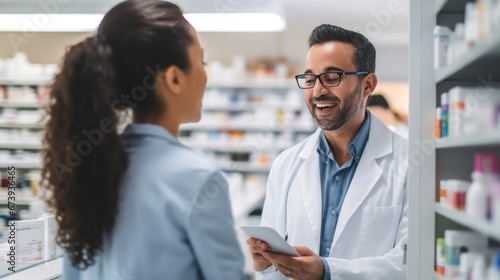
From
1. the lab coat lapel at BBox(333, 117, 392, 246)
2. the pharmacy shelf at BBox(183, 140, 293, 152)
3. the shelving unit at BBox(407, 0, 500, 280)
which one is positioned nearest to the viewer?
the shelving unit at BBox(407, 0, 500, 280)

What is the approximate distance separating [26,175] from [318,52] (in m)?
6.83

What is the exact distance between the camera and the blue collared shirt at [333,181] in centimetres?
219

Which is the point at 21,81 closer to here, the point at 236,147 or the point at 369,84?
the point at 236,147

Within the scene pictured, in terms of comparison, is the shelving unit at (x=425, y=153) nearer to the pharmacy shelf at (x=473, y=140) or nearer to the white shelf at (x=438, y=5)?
the white shelf at (x=438, y=5)

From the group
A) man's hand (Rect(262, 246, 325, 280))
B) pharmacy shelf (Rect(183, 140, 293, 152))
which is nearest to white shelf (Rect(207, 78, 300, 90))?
pharmacy shelf (Rect(183, 140, 293, 152))

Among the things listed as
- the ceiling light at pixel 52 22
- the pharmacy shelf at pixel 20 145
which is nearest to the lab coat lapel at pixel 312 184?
the ceiling light at pixel 52 22

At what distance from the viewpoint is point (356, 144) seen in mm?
2256

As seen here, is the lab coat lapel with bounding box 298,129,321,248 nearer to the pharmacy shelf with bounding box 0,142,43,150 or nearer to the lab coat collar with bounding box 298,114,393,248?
→ the lab coat collar with bounding box 298,114,393,248

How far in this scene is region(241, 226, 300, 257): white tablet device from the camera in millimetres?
1720

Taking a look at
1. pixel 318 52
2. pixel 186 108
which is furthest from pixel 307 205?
pixel 186 108

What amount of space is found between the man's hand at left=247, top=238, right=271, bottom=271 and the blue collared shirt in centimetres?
26

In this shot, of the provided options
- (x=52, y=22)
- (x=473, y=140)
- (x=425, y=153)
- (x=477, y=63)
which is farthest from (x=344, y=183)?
(x=52, y=22)

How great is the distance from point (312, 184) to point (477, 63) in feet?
3.45

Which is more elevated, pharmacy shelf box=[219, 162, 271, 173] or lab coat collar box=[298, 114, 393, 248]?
lab coat collar box=[298, 114, 393, 248]
